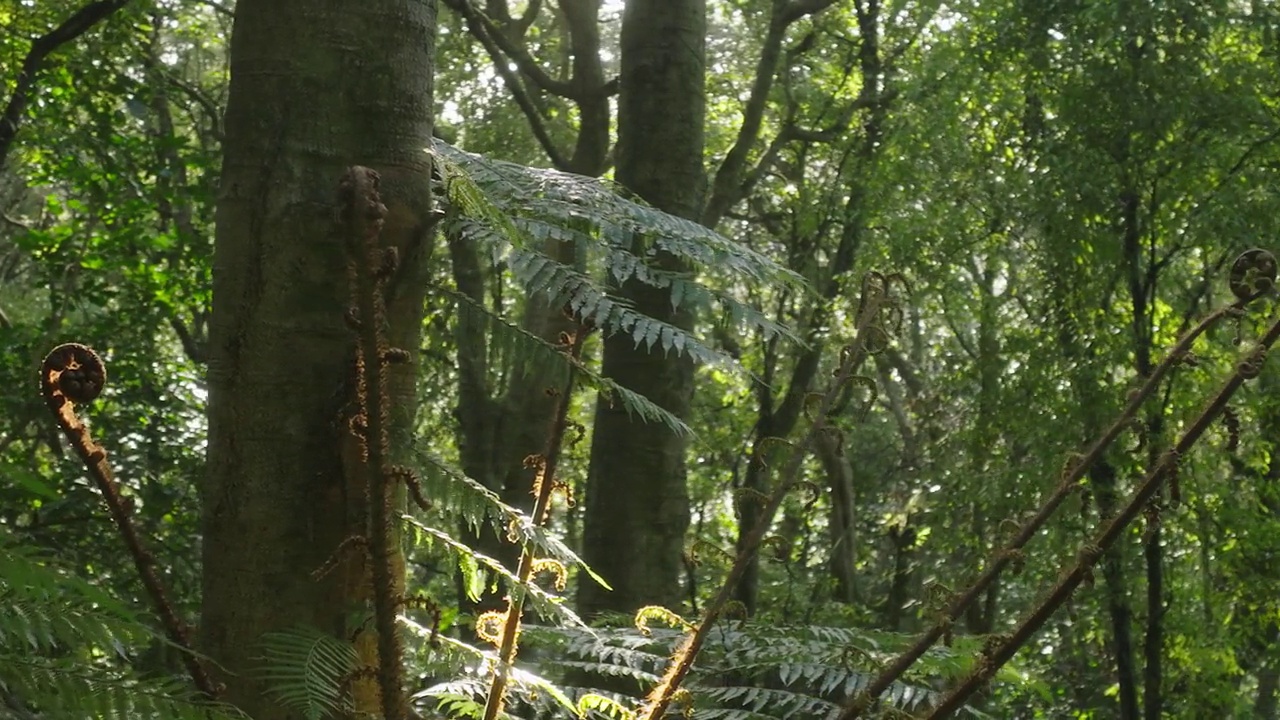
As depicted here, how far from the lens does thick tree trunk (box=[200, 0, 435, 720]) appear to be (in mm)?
1385

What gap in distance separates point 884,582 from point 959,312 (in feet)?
16.4

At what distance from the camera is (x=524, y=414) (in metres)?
9.15

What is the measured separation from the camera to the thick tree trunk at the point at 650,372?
4.34 meters

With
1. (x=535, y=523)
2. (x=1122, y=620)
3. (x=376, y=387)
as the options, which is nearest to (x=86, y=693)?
(x=376, y=387)

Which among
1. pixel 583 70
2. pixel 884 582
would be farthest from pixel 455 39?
pixel 884 582

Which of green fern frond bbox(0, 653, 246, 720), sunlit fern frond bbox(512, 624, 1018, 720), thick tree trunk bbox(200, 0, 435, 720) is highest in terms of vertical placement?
thick tree trunk bbox(200, 0, 435, 720)

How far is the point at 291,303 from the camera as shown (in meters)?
1.40

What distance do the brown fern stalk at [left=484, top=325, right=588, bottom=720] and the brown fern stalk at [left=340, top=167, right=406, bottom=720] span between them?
0.72 ft

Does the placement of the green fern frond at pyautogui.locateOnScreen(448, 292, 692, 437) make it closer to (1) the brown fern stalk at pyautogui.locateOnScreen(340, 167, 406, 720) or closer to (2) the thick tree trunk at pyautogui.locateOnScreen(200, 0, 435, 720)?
(2) the thick tree trunk at pyautogui.locateOnScreen(200, 0, 435, 720)

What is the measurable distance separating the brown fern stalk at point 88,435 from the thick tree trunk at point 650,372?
2.87 metres

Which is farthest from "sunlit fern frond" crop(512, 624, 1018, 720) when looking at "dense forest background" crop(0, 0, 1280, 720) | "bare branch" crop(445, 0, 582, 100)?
"bare branch" crop(445, 0, 582, 100)

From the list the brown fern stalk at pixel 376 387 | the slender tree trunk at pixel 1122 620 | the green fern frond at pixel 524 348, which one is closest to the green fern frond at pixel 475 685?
the brown fern stalk at pixel 376 387

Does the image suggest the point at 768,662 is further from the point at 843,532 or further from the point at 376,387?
the point at 843,532

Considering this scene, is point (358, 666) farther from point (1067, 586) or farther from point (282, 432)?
point (1067, 586)
